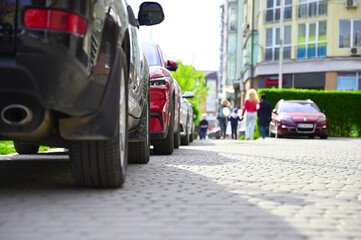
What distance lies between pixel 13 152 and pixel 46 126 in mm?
6087

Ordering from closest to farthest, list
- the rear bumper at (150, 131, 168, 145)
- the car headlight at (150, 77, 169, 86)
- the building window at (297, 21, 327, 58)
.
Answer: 1. the rear bumper at (150, 131, 168, 145)
2. the car headlight at (150, 77, 169, 86)
3. the building window at (297, 21, 327, 58)

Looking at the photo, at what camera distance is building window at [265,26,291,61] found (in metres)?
45.6

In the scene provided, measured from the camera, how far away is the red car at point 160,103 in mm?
9453

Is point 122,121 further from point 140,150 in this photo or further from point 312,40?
point 312,40

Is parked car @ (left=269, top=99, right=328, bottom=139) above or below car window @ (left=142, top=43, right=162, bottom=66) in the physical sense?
below

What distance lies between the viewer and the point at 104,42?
175 inches

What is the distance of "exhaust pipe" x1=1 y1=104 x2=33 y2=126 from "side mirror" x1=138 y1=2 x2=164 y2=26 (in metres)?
3.04

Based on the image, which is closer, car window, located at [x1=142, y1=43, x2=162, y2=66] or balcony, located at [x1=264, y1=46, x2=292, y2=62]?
car window, located at [x1=142, y1=43, x2=162, y2=66]

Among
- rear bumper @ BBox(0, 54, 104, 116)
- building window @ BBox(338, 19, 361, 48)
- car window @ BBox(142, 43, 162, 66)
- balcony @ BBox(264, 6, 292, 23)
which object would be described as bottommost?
rear bumper @ BBox(0, 54, 104, 116)

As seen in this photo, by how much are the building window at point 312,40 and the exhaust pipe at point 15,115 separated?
40.4 metres

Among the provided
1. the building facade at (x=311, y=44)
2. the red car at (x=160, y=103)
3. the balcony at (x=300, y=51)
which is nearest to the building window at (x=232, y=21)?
the building facade at (x=311, y=44)

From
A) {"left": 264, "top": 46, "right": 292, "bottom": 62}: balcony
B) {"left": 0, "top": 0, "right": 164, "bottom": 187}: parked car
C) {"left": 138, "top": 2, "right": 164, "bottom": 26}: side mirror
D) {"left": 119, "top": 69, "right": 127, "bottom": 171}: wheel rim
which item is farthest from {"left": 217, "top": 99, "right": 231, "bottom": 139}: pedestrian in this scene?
{"left": 0, "top": 0, "right": 164, "bottom": 187}: parked car

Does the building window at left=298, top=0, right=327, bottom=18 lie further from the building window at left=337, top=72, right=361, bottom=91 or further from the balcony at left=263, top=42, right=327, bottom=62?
the building window at left=337, top=72, right=361, bottom=91

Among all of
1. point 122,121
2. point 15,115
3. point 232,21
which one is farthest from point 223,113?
point 232,21
